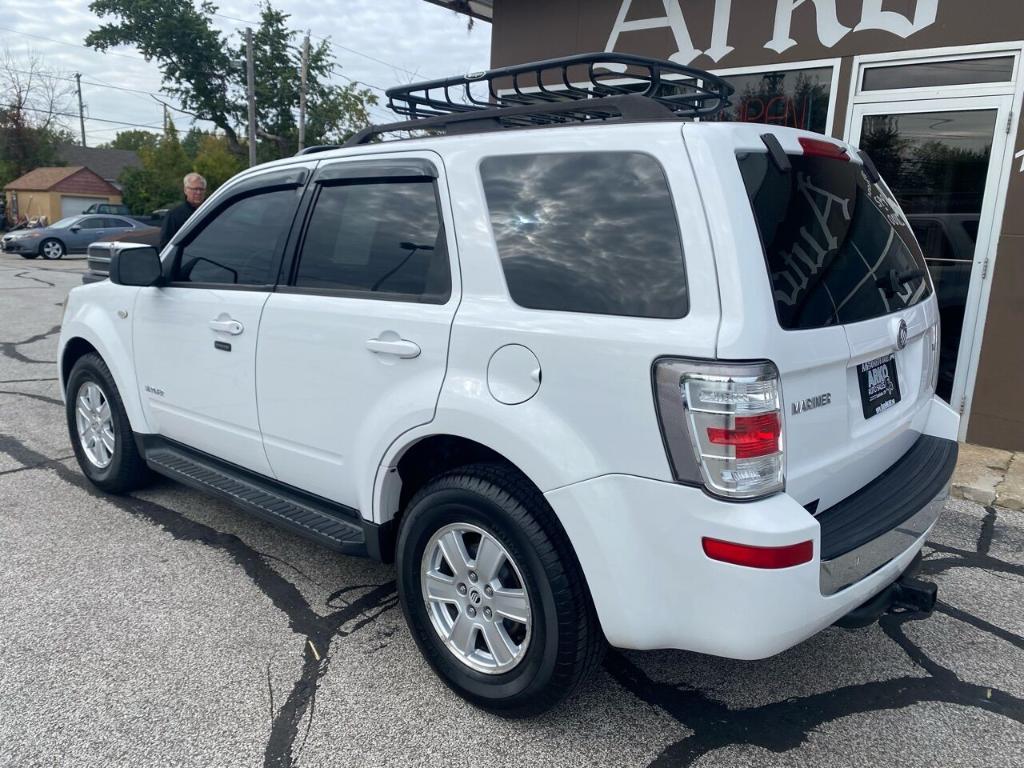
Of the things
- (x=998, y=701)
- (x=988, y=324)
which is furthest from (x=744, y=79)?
(x=998, y=701)

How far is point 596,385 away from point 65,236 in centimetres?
2733

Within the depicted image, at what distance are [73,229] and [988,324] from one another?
87.3 ft

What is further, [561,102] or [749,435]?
[561,102]

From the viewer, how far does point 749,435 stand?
2039mm

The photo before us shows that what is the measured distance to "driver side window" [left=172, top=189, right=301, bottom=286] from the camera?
11.2 ft

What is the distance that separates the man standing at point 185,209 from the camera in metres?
6.33

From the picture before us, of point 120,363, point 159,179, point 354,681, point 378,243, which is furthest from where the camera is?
point 159,179

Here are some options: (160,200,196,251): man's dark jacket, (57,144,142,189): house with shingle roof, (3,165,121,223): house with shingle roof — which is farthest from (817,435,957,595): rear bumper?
(57,144,142,189): house with shingle roof

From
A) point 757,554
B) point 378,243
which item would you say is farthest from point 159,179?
point 757,554

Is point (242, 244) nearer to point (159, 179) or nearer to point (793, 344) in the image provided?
point (793, 344)

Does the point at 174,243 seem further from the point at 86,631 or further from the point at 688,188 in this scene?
the point at 688,188

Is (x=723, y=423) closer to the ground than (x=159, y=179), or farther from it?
closer to the ground

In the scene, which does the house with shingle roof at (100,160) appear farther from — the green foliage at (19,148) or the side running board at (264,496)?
the side running board at (264,496)

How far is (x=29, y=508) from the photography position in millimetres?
4367
